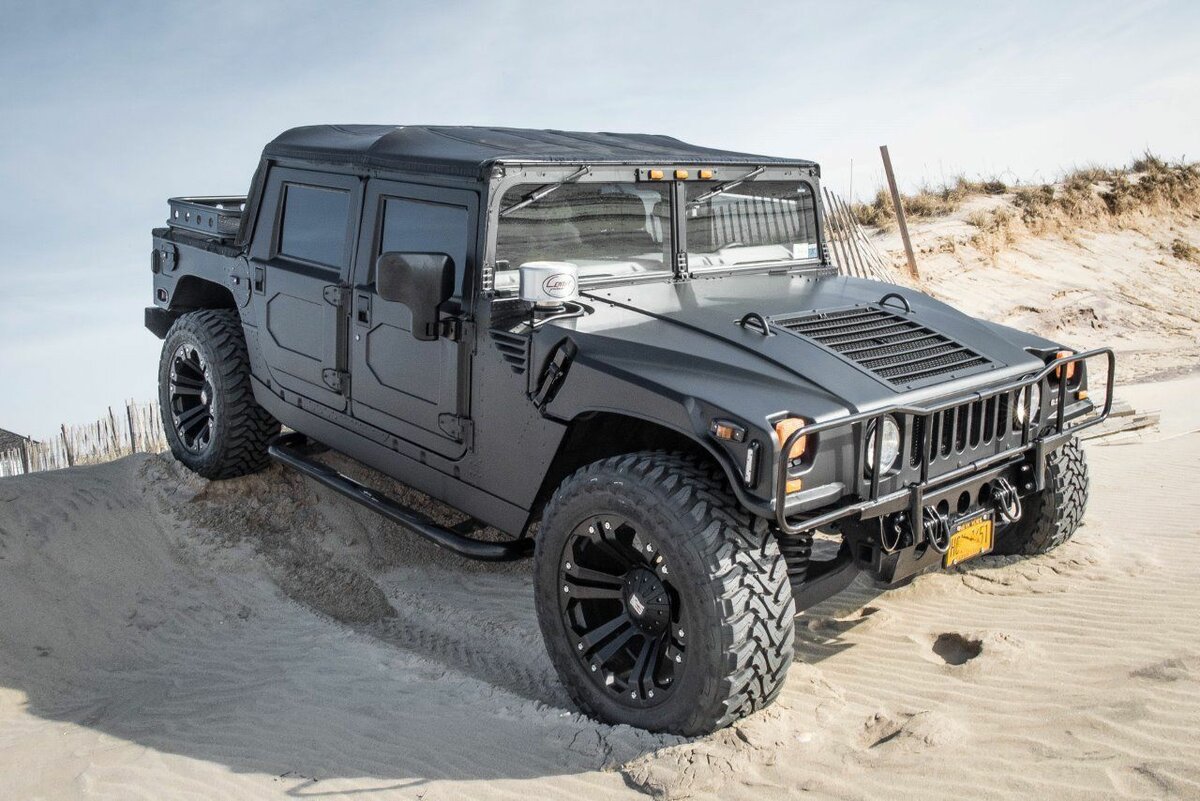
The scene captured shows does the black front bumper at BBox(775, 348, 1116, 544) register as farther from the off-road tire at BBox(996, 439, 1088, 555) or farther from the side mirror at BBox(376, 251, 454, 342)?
the side mirror at BBox(376, 251, 454, 342)

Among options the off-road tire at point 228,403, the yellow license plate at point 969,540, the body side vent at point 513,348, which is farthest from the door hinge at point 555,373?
the off-road tire at point 228,403

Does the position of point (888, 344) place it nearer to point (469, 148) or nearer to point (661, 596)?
point (661, 596)

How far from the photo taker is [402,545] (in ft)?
21.7

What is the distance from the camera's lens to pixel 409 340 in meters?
5.12

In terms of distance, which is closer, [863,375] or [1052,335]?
[863,375]

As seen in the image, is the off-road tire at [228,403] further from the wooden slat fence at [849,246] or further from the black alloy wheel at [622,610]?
the wooden slat fence at [849,246]

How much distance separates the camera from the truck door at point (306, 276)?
5.64 m

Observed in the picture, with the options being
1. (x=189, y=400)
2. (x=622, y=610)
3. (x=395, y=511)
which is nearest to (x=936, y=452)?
(x=622, y=610)

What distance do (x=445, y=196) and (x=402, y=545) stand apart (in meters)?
2.48

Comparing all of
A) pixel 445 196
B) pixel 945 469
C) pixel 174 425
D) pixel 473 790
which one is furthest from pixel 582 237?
pixel 174 425

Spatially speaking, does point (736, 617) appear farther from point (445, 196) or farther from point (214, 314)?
point (214, 314)

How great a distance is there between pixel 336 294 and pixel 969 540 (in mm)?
3225

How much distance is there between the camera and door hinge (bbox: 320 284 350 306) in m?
5.54

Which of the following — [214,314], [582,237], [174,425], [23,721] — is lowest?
[23,721]
